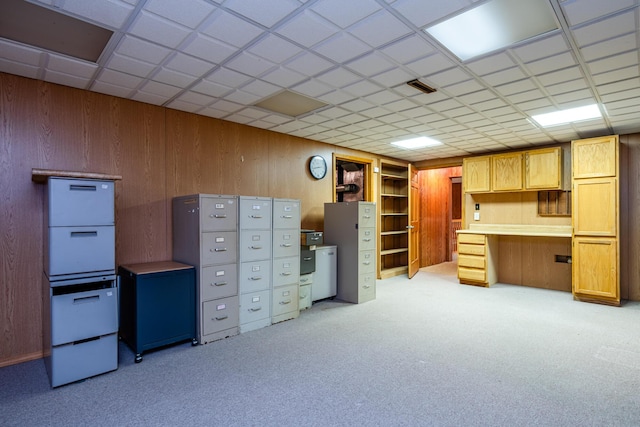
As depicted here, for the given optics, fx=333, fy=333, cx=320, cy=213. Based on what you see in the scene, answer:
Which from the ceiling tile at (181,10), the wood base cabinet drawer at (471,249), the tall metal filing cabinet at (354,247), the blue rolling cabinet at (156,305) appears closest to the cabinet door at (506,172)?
the wood base cabinet drawer at (471,249)

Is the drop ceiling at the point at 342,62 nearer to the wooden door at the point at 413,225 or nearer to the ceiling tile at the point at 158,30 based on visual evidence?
the ceiling tile at the point at 158,30

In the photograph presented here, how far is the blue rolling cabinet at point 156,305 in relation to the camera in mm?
2852

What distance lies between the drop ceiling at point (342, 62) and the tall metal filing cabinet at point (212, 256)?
3.65 ft

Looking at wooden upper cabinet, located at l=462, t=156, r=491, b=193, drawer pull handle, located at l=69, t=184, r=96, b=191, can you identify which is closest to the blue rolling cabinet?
drawer pull handle, located at l=69, t=184, r=96, b=191

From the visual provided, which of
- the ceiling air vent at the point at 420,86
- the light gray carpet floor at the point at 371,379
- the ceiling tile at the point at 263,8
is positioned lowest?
the light gray carpet floor at the point at 371,379

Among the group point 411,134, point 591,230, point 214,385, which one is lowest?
point 214,385

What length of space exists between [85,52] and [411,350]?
140 inches

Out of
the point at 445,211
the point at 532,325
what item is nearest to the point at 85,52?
the point at 532,325

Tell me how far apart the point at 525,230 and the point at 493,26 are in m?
4.48

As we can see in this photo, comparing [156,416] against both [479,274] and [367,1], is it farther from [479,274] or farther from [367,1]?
[479,274]

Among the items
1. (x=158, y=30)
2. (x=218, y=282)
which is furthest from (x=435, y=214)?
(x=158, y=30)

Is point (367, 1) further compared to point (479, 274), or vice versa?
point (479, 274)

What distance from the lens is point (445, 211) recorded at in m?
8.77

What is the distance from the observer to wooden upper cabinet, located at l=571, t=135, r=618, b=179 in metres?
4.39
